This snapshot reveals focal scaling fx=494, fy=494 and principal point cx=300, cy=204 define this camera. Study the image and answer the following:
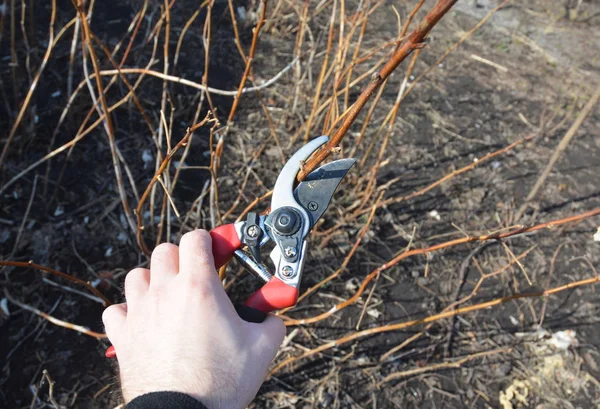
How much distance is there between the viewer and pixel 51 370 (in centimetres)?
195

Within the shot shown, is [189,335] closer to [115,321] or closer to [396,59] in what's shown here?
[115,321]

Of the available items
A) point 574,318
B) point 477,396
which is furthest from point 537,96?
point 477,396

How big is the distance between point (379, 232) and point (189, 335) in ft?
5.53

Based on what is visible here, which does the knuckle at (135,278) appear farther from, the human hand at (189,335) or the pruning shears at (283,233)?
the pruning shears at (283,233)

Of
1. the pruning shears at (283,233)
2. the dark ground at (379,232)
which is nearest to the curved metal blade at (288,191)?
the pruning shears at (283,233)

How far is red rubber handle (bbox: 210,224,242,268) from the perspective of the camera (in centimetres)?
122

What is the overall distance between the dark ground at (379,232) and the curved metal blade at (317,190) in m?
0.73

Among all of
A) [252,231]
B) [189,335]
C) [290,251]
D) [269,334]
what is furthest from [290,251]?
[189,335]

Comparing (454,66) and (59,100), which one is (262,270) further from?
(454,66)

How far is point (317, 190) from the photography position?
1.31m

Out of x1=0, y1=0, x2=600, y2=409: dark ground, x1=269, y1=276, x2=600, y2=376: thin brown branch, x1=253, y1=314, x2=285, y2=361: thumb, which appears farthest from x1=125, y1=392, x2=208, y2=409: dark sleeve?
x1=269, y1=276, x2=600, y2=376: thin brown branch

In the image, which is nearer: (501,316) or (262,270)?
(262,270)

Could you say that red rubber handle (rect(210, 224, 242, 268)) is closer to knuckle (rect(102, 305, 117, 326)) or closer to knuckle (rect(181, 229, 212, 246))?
knuckle (rect(181, 229, 212, 246))

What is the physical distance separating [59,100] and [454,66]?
266 centimetres
